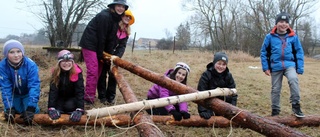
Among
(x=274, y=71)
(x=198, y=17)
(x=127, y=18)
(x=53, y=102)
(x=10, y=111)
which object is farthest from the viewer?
(x=198, y=17)

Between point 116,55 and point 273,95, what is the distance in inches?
114

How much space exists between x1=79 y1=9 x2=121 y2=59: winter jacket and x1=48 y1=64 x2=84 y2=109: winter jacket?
0.94 metres

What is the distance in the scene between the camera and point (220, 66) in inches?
159

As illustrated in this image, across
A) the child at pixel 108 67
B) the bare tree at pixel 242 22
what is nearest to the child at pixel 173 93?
the child at pixel 108 67

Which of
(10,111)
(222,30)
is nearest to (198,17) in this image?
(222,30)

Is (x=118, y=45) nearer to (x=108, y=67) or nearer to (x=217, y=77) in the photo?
(x=108, y=67)

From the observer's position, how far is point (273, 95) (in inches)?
171

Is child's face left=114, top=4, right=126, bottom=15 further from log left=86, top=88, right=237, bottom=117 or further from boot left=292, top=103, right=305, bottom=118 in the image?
boot left=292, top=103, right=305, bottom=118

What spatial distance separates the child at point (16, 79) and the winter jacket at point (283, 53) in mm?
3421

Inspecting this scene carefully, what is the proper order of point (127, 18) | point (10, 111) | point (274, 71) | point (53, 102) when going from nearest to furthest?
1. point (10, 111)
2. point (53, 102)
3. point (274, 71)
4. point (127, 18)

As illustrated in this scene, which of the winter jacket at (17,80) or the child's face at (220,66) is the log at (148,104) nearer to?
the child's face at (220,66)

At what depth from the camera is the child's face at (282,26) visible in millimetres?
4213

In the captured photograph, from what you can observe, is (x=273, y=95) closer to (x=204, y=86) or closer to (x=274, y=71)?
(x=274, y=71)

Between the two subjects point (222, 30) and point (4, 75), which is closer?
point (4, 75)
